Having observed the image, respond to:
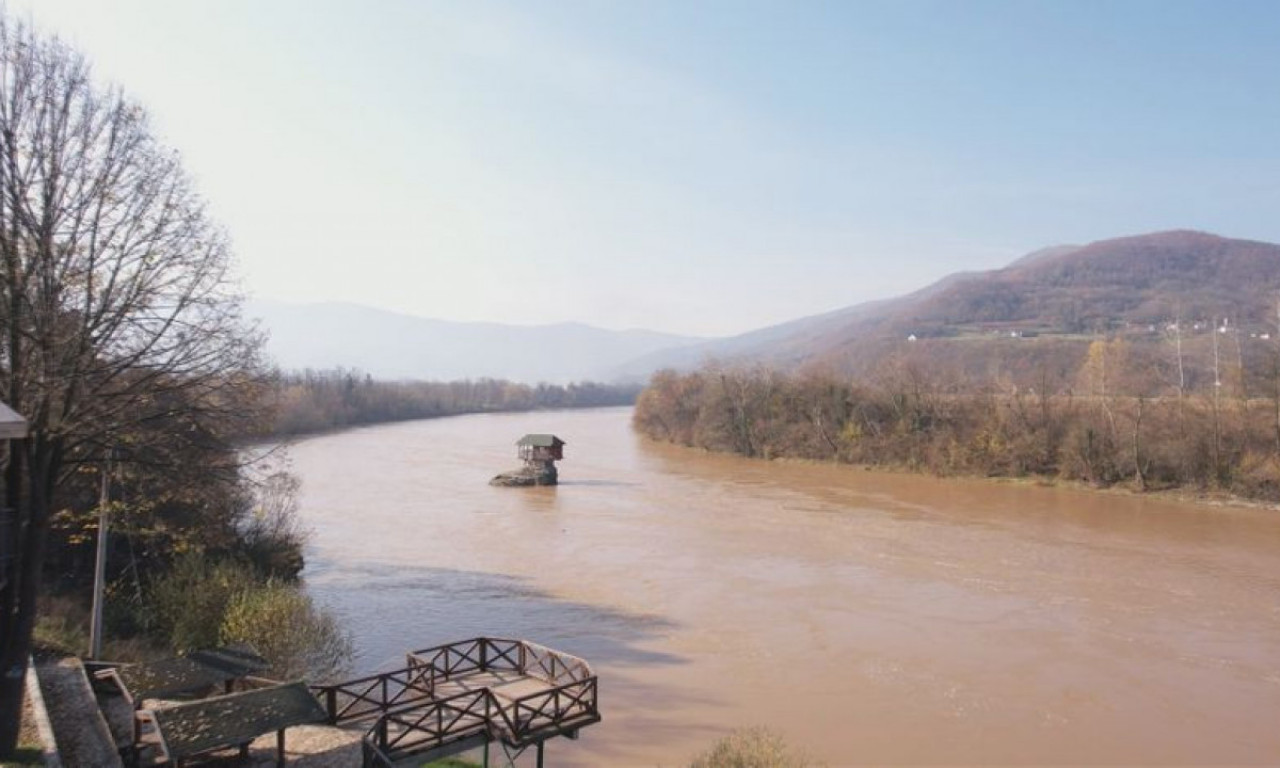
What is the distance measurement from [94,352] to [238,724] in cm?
467

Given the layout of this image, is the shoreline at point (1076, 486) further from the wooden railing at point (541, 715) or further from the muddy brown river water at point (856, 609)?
the wooden railing at point (541, 715)

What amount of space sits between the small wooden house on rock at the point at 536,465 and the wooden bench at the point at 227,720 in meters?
36.1

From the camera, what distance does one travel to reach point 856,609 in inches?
872

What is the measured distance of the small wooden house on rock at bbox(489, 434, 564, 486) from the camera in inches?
1807

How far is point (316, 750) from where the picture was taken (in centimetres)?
1055

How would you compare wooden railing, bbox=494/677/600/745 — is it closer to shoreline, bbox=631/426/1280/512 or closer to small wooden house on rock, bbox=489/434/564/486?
small wooden house on rock, bbox=489/434/564/486

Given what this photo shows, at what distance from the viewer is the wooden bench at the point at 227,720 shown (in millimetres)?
8672

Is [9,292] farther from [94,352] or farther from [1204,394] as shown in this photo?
[1204,394]

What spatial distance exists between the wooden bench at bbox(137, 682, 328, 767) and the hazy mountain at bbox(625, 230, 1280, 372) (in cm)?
10155

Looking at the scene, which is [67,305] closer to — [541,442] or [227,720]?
[227,720]

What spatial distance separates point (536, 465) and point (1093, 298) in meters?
136

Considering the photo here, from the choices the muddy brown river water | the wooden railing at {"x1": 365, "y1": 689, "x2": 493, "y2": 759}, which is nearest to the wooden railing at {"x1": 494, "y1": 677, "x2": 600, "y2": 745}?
the wooden railing at {"x1": 365, "y1": 689, "x2": 493, "y2": 759}

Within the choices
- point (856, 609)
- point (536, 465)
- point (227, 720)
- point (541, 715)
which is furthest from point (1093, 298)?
point (227, 720)

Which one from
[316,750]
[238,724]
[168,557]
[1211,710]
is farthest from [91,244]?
[1211,710]
